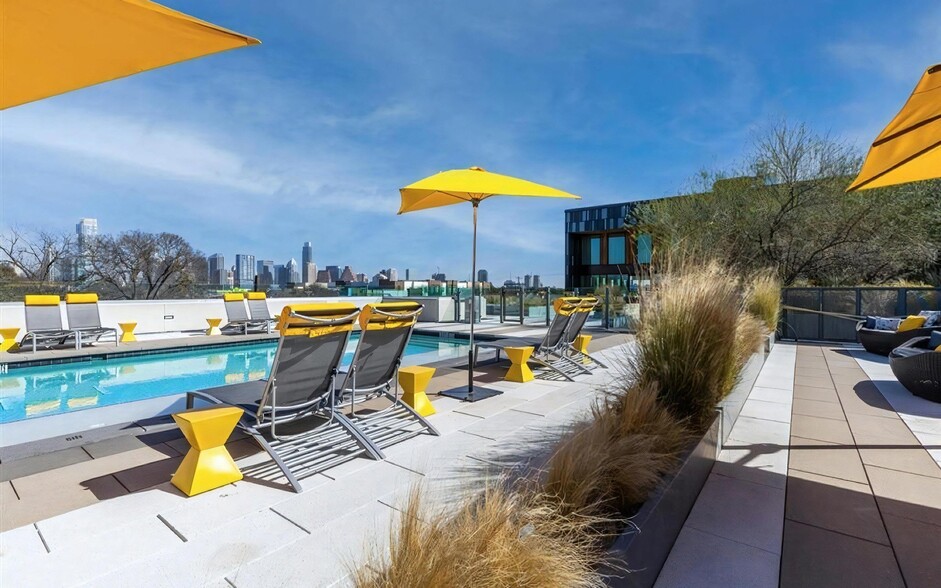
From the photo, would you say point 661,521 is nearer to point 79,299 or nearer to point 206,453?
point 206,453

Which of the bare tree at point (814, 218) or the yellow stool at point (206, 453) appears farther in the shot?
the bare tree at point (814, 218)

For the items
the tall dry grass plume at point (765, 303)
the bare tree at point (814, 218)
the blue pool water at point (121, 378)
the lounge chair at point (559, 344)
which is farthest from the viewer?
the bare tree at point (814, 218)

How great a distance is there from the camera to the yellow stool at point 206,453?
2223 millimetres

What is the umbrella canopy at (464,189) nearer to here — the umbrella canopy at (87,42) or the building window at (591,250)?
the umbrella canopy at (87,42)

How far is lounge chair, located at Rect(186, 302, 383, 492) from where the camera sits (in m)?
2.53

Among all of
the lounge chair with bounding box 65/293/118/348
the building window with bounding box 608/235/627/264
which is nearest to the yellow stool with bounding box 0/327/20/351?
the lounge chair with bounding box 65/293/118/348

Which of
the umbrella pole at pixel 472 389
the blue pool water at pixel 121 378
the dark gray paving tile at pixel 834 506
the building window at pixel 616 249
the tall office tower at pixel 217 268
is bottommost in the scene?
the blue pool water at pixel 121 378

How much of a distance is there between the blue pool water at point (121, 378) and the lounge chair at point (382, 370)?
3.64 m

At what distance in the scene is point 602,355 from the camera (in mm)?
6773

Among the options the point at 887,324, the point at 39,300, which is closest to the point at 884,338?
the point at 887,324

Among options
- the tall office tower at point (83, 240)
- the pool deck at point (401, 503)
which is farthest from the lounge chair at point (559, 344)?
the tall office tower at point (83, 240)

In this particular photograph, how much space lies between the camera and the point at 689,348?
2.68 meters

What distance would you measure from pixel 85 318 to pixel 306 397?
8.94 m

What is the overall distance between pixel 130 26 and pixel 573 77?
11.6 metres
